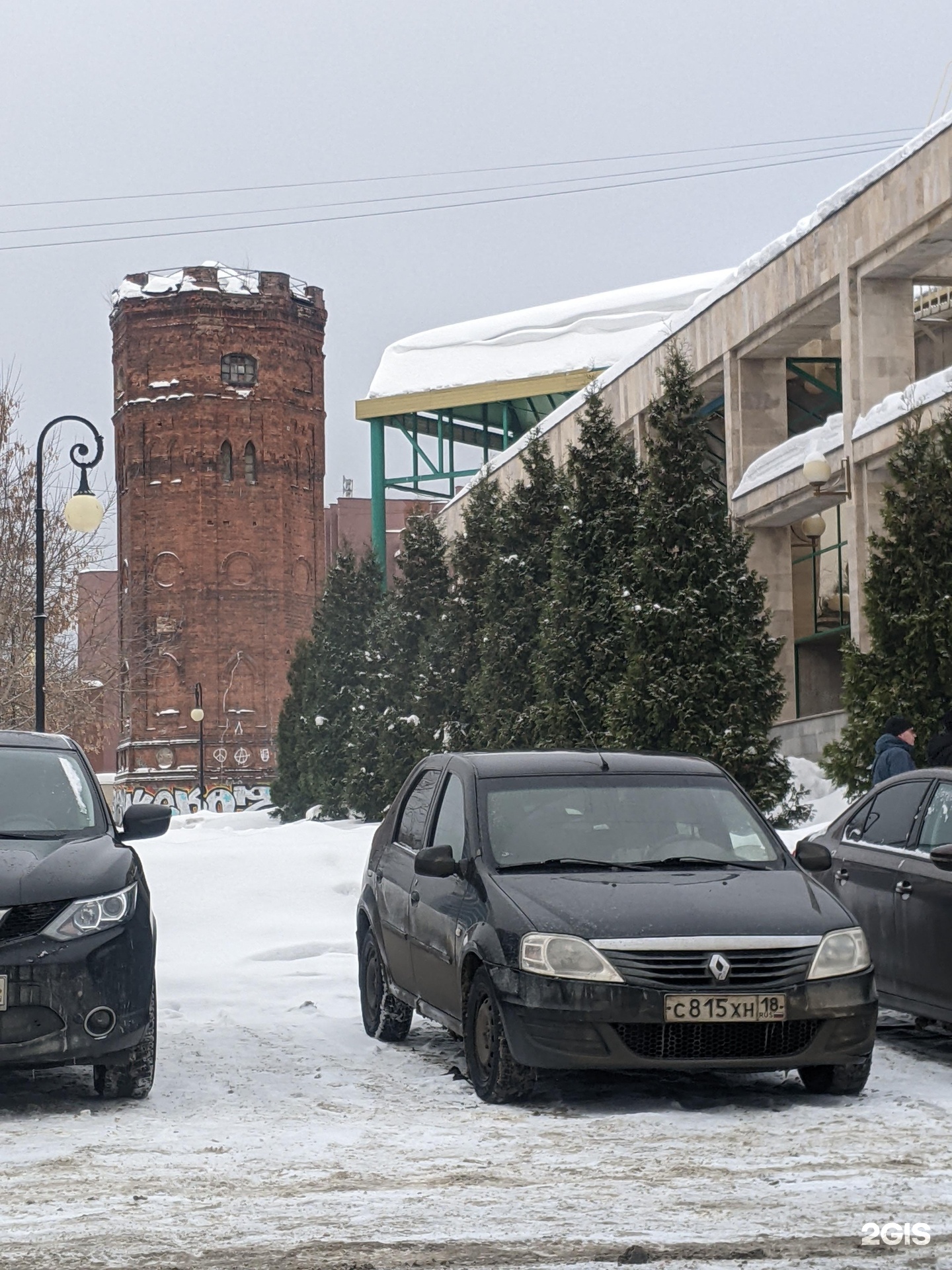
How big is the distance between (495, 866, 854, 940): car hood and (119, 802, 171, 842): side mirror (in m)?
1.73

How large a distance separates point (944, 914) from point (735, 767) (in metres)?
14.4

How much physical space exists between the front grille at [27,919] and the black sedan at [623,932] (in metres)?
1.72

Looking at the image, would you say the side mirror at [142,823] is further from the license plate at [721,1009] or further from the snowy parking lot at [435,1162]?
the license plate at [721,1009]

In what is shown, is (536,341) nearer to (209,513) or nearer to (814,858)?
(209,513)

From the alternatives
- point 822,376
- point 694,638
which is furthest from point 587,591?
point 822,376

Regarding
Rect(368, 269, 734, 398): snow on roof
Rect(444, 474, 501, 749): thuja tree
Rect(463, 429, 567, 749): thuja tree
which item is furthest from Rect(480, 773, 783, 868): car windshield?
Rect(368, 269, 734, 398): snow on roof

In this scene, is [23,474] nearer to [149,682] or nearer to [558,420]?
[558,420]

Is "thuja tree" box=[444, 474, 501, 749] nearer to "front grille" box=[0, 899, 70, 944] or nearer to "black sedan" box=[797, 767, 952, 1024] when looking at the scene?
"black sedan" box=[797, 767, 952, 1024]

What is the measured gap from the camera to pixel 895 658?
66.8 feet

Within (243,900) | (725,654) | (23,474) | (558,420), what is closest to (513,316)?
(558,420)

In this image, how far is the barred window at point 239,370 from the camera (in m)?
84.1

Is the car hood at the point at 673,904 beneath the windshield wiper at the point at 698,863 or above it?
beneath

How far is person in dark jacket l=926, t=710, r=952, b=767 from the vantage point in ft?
49.0

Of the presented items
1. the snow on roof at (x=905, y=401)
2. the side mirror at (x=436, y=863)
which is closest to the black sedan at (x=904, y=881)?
the side mirror at (x=436, y=863)
